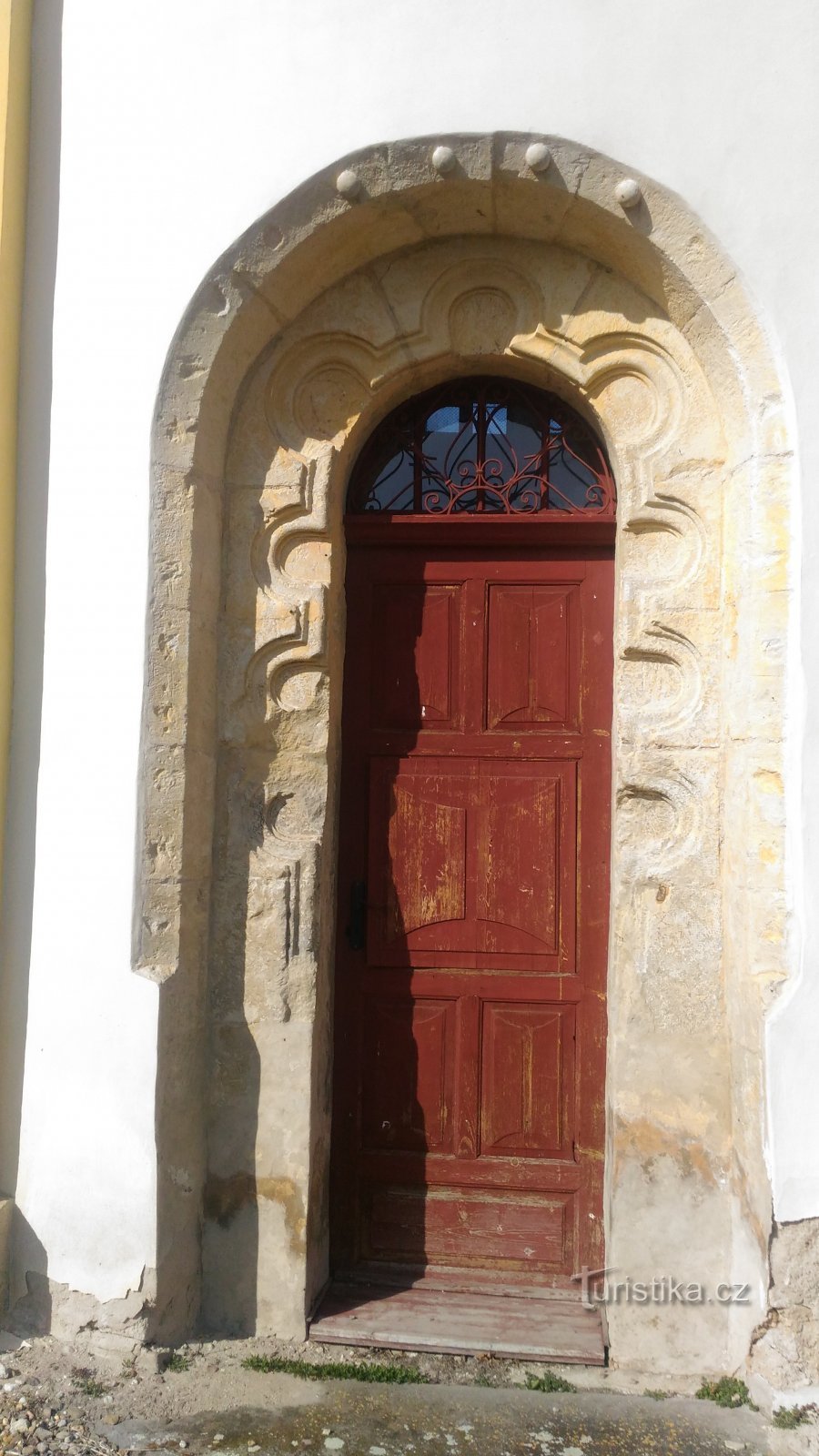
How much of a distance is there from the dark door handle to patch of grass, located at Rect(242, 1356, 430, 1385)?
4.27ft

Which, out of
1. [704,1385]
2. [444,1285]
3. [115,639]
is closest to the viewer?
[704,1385]

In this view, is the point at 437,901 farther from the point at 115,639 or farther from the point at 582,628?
the point at 115,639

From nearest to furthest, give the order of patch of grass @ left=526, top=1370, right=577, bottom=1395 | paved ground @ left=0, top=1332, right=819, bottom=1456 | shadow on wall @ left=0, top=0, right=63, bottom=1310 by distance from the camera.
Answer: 1. paved ground @ left=0, top=1332, right=819, bottom=1456
2. patch of grass @ left=526, top=1370, right=577, bottom=1395
3. shadow on wall @ left=0, top=0, right=63, bottom=1310

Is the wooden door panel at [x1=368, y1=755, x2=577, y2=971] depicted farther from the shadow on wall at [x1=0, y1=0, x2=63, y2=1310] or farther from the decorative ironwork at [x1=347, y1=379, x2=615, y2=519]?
the shadow on wall at [x1=0, y1=0, x2=63, y2=1310]

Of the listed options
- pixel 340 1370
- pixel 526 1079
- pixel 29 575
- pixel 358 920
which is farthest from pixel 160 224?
pixel 340 1370

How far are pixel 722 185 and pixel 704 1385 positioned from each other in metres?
3.65

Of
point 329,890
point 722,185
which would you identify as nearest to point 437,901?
point 329,890

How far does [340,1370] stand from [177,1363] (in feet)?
1.64

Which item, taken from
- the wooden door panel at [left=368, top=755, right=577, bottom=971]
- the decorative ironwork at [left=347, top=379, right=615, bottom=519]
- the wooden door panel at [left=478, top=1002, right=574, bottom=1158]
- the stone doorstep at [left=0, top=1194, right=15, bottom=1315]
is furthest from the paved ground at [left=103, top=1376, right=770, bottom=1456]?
the decorative ironwork at [left=347, top=379, right=615, bottom=519]

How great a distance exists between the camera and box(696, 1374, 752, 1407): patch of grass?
10.4ft

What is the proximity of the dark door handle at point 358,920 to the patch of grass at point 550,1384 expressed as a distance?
56.8 inches

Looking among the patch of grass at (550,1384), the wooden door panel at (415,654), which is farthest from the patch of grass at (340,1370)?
the wooden door panel at (415,654)

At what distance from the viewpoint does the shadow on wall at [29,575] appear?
3.48 metres

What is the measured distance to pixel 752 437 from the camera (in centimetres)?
336
